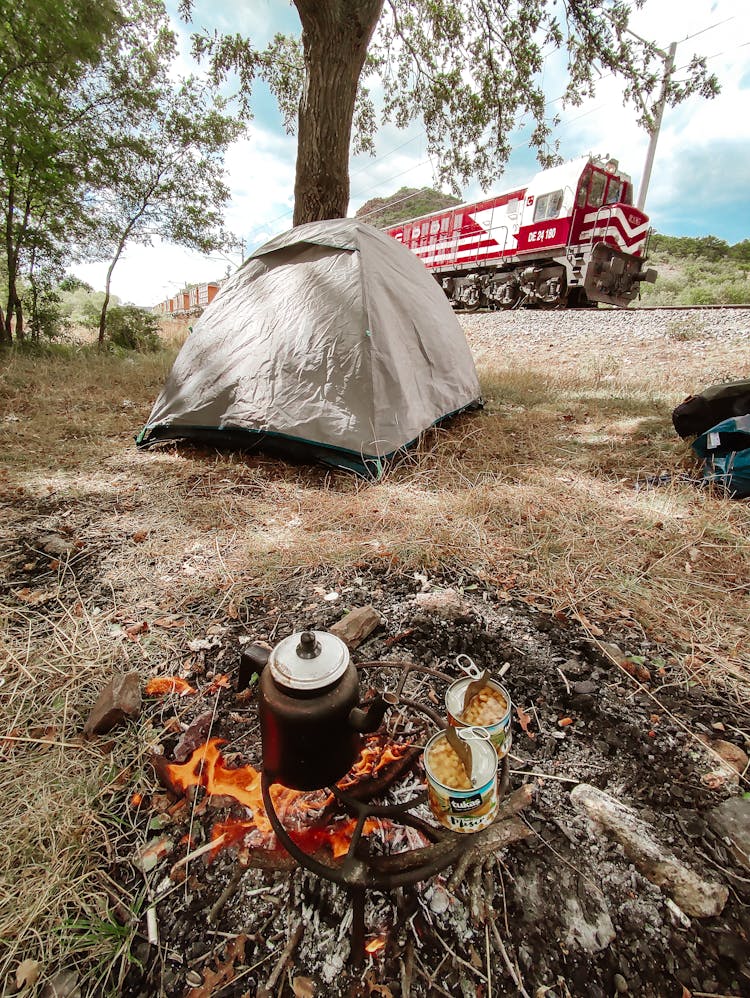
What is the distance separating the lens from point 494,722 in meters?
1.16

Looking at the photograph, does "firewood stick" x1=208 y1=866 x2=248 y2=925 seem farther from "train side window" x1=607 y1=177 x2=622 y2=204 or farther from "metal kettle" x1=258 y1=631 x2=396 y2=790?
"train side window" x1=607 y1=177 x2=622 y2=204

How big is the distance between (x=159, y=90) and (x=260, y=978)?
10.1m

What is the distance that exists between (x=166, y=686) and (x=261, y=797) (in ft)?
1.76

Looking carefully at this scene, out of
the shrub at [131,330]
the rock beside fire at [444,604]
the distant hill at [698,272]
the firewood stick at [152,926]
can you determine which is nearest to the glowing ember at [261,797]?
the firewood stick at [152,926]

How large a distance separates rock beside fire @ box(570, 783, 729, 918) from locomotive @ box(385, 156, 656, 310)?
34.7ft

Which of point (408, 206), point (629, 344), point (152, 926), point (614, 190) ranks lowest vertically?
point (152, 926)

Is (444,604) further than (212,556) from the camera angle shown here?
No

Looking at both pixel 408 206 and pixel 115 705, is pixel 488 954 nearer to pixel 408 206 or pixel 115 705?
pixel 115 705

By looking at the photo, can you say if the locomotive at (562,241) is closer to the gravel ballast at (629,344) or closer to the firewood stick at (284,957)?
the gravel ballast at (629,344)

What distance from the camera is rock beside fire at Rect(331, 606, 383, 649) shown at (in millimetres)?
1664

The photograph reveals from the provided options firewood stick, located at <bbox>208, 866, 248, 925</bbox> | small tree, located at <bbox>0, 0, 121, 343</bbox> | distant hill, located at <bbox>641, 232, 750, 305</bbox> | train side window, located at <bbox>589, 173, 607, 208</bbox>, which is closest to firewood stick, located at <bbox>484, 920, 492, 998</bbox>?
firewood stick, located at <bbox>208, 866, 248, 925</bbox>

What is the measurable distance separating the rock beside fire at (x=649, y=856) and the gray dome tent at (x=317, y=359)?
7.30ft

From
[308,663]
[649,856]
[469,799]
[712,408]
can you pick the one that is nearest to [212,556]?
[308,663]

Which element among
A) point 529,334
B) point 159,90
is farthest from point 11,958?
point 159,90
